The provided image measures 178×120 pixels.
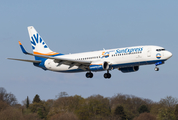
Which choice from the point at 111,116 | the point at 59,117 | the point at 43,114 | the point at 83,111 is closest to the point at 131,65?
the point at 59,117

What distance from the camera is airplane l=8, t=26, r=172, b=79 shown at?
199 ft

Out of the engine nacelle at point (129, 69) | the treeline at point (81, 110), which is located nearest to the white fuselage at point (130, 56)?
the engine nacelle at point (129, 69)

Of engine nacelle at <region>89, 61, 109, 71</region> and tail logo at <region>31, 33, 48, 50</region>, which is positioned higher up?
tail logo at <region>31, 33, 48, 50</region>

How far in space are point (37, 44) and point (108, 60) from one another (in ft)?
70.5

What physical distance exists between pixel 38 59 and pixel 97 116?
139ft

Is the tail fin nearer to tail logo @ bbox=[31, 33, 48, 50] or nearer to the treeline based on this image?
tail logo @ bbox=[31, 33, 48, 50]

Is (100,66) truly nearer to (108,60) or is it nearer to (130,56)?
(108,60)

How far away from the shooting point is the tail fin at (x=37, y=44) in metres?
77.3

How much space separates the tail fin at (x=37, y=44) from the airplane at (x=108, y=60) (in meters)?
3.89

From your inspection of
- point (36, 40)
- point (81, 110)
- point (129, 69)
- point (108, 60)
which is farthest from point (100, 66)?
point (81, 110)

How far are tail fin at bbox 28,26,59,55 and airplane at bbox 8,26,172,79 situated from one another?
12.8 feet

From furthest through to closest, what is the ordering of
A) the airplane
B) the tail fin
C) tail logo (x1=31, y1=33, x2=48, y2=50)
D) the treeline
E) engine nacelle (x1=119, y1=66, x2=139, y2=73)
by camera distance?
the treeline
tail logo (x1=31, y1=33, x2=48, y2=50)
the tail fin
engine nacelle (x1=119, y1=66, x2=139, y2=73)
the airplane

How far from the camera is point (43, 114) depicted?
13012 centimetres

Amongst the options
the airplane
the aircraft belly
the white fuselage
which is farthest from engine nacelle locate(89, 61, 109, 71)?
the aircraft belly
